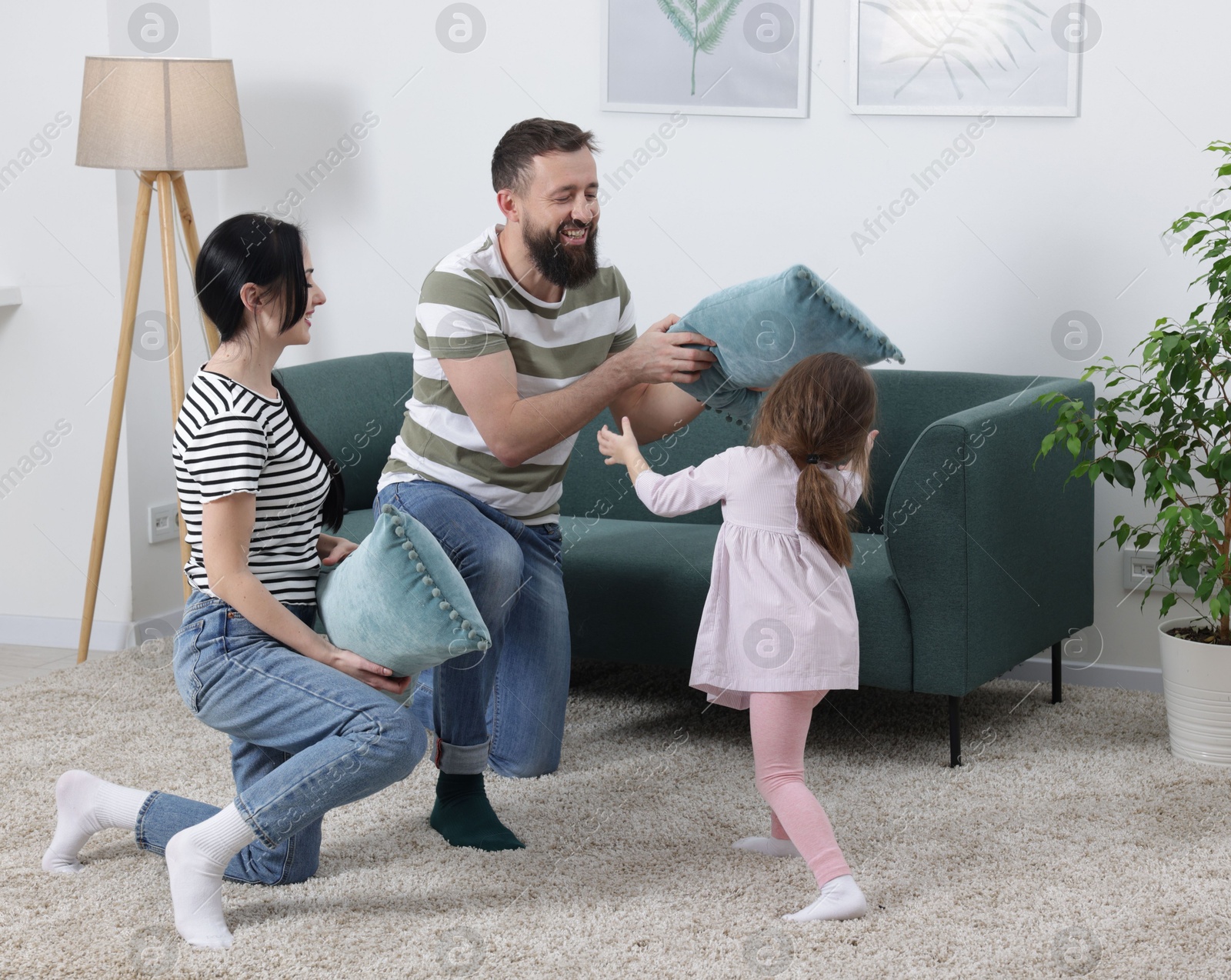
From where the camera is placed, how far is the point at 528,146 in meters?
2.27

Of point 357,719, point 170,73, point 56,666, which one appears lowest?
point 56,666

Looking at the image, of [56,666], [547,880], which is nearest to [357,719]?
[547,880]

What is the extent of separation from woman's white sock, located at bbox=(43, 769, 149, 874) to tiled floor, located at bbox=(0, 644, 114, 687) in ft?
4.20

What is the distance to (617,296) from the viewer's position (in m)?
2.48

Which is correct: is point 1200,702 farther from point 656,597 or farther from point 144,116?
point 144,116

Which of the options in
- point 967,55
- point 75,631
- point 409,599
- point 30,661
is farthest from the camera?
point 75,631

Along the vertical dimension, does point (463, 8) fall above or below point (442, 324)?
above

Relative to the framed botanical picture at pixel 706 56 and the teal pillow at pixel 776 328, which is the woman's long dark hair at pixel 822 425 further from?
the framed botanical picture at pixel 706 56

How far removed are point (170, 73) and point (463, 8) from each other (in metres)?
0.79

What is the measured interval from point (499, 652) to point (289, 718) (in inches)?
23.6

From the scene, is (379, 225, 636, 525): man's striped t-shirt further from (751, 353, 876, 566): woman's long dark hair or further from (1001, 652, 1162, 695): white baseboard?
(1001, 652, 1162, 695): white baseboard

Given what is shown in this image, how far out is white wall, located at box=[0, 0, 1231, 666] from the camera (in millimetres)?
3020

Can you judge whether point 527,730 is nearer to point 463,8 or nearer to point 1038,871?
point 1038,871

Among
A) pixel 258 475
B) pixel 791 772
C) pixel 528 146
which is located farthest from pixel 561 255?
pixel 791 772
